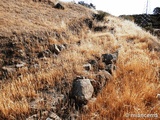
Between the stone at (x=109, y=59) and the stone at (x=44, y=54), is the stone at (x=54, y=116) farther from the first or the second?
the stone at (x=44, y=54)

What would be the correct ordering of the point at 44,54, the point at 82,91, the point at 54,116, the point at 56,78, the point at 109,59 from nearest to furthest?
the point at 54,116 → the point at 82,91 → the point at 56,78 → the point at 109,59 → the point at 44,54

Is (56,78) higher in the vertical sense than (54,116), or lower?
higher

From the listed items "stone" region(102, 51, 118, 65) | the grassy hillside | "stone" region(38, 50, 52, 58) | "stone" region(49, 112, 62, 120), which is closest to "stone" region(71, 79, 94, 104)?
the grassy hillside

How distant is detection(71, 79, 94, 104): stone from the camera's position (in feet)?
12.7

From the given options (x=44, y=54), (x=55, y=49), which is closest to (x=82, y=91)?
(x=44, y=54)

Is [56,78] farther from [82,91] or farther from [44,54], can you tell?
[44,54]

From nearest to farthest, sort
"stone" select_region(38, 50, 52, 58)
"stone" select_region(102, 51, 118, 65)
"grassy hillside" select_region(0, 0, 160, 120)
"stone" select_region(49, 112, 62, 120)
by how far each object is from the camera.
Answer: "stone" select_region(49, 112, 62, 120)
"grassy hillside" select_region(0, 0, 160, 120)
"stone" select_region(102, 51, 118, 65)
"stone" select_region(38, 50, 52, 58)

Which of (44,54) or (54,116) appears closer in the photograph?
(54,116)

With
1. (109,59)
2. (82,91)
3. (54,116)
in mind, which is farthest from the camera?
(109,59)

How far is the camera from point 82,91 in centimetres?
397

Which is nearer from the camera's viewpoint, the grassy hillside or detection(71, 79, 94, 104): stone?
the grassy hillside

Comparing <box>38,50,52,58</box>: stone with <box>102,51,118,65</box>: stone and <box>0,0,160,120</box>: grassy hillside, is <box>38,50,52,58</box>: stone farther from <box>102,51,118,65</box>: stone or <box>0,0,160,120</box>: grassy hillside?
<box>102,51,118,65</box>: stone

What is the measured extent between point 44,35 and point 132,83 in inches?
239

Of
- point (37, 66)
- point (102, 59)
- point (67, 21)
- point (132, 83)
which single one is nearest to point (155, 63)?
point (102, 59)
